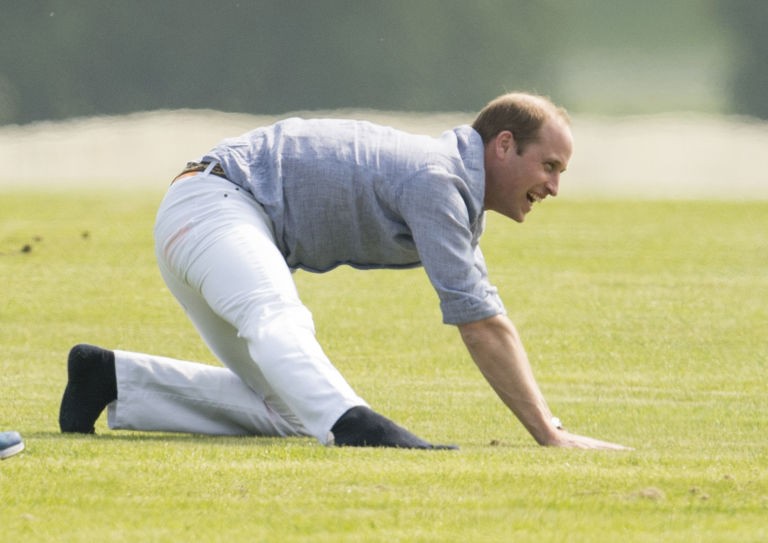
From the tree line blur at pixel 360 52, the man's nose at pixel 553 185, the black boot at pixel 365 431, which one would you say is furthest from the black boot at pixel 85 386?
the tree line blur at pixel 360 52

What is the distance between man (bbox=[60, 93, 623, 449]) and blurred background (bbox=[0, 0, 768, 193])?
32887mm

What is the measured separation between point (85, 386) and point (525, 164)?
1.97 m

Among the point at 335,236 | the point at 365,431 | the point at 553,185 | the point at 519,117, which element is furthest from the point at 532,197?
the point at 365,431

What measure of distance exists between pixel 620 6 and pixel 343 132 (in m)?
37.3

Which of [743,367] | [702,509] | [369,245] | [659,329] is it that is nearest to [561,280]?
[659,329]

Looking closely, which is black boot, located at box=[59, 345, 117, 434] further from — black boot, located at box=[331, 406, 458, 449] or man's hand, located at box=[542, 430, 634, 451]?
man's hand, located at box=[542, 430, 634, 451]

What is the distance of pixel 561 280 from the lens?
49.2 ft

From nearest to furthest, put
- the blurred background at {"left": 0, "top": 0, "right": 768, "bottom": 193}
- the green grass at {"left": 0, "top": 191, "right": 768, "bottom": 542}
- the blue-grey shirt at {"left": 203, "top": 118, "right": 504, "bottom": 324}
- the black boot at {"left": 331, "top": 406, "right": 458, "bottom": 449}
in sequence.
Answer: the green grass at {"left": 0, "top": 191, "right": 768, "bottom": 542} → the black boot at {"left": 331, "top": 406, "right": 458, "bottom": 449} → the blue-grey shirt at {"left": 203, "top": 118, "right": 504, "bottom": 324} → the blurred background at {"left": 0, "top": 0, "right": 768, "bottom": 193}

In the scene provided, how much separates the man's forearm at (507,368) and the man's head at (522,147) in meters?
0.51

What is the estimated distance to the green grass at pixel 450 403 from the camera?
4598 mm

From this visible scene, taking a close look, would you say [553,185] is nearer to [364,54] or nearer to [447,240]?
[447,240]

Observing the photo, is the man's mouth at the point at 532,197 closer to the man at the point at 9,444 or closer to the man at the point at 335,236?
the man at the point at 335,236

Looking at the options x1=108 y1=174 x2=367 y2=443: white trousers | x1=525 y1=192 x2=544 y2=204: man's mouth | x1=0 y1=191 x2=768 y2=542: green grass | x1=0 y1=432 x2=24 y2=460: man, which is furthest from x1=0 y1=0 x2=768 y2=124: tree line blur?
x1=0 y1=432 x2=24 y2=460: man

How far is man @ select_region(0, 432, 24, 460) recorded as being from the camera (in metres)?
5.48
